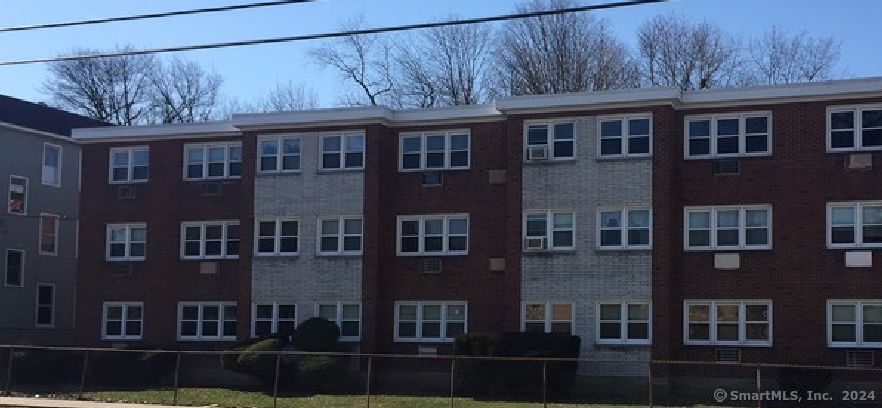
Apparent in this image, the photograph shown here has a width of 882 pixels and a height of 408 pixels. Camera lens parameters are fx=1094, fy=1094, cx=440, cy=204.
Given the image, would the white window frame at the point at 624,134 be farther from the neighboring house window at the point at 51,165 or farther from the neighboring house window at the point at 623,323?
the neighboring house window at the point at 51,165

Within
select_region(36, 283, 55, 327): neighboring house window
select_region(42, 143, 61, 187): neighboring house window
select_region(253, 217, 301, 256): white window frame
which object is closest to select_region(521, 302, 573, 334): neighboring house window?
select_region(253, 217, 301, 256): white window frame

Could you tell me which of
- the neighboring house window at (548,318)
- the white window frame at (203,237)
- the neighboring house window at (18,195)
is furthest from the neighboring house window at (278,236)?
the neighboring house window at (18,195)

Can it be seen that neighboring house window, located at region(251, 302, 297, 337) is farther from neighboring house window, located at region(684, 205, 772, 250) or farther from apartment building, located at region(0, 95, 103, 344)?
apartment building, located at region(0, 95, 103, 344)

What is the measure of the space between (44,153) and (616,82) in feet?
87.4

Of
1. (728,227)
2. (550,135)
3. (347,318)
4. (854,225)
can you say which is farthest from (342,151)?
(854,225)

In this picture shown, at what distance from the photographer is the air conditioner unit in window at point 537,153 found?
32469 millimetres

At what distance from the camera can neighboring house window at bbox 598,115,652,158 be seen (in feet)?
104

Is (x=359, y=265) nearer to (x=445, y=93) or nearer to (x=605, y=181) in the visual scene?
(x=605, y=181)

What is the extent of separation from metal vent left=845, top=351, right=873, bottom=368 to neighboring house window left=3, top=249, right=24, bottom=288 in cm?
3232

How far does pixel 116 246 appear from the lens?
39250 millimetres

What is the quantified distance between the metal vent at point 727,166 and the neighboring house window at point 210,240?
16.1 metres

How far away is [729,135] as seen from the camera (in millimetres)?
31469

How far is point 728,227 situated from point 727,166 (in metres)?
1.75

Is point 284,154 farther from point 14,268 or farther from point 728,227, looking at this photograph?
point 14,268
